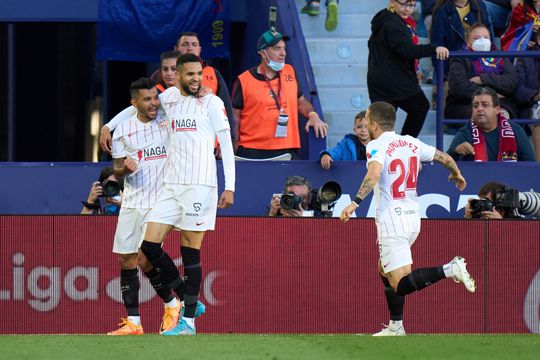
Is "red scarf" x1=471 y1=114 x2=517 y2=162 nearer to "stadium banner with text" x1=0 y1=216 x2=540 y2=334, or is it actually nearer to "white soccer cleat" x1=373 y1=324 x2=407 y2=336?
"stadium banner with text" x1=0 y1=216 x2=540 y2=334

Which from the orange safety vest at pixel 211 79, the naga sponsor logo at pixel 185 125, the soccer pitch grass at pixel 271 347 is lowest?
the soccer pitch grass at pixel 271 347

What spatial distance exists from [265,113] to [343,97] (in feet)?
7.23

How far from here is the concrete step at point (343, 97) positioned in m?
17.1

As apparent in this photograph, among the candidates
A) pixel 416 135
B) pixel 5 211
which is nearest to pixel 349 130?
pixel 416 135

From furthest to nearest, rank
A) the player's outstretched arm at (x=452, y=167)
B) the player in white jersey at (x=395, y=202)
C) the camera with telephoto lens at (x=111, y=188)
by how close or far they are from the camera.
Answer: the camera with telephoto lens at (x=111, y=188)
the player's outstretched arm at (x=452, y=167)
the player in white jersey at (x=395, y=202)

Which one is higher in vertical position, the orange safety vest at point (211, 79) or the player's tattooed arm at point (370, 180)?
the orange safety vest at point (211, 79)

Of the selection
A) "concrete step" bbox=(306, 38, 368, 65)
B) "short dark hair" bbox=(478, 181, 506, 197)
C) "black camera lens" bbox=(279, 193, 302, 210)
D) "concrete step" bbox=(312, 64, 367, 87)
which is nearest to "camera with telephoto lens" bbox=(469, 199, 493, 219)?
"short dark hair" bbox=(478, 181, 506, 197)

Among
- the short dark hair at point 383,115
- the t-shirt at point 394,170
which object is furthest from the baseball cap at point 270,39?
the t-shirt at point 394,170

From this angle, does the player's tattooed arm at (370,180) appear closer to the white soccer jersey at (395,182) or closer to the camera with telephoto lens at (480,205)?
the white soccer jersey at (395,182)

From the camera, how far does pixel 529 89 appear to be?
16.0 metres

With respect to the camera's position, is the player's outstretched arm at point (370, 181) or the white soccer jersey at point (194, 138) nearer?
the player's outstretched arm at point (370, 181)

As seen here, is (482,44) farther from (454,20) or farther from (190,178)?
(190,178)

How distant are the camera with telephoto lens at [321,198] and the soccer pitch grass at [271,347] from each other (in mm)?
2189

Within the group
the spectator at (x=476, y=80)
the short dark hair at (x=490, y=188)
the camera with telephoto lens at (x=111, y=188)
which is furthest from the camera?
the spectator at (x=476, y=80)
